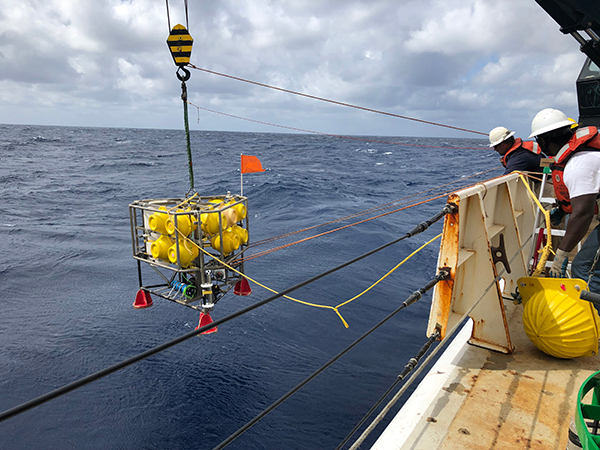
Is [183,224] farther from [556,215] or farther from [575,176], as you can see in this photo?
[556,215]

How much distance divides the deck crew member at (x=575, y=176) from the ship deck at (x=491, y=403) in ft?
2.81

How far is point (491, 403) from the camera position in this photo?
2918 mm

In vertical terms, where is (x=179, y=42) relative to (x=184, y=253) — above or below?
above

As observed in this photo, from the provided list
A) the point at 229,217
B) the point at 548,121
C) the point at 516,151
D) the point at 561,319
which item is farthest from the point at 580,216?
the point at 229,217

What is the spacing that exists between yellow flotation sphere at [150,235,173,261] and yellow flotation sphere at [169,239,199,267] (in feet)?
0.30

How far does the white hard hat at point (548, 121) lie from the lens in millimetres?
3665

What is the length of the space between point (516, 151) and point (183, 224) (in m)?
4.57

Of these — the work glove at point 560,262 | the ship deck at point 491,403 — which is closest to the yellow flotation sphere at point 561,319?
the ship deck at point 491,403

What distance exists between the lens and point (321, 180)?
2800 cm

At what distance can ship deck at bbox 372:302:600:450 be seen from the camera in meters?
2.56

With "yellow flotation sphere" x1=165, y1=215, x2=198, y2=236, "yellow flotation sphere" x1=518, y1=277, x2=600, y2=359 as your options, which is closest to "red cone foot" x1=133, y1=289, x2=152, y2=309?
"yellow flotation sphere" x1=165, y1=215, x2=198, y2=236

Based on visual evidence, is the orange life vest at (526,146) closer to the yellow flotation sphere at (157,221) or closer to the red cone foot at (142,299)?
the yellow flotation sphere at (157,221)

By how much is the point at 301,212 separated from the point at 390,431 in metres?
16.0

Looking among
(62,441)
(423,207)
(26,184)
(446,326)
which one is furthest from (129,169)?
(446,326)
